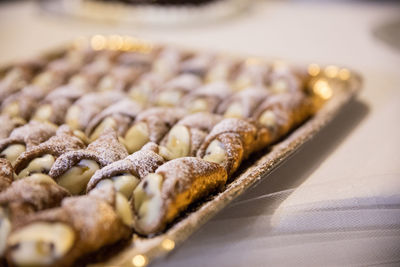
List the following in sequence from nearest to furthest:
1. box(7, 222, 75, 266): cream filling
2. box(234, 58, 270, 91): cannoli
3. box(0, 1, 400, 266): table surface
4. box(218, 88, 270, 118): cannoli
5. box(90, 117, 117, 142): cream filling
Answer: box(7, 222, 75, 266): cream filling → box(0, 1, 400, 266): table surface → box(90, 117, 117, 142): cream filling → box(218, 88, 270, 118): cannoli → box(234, 58, 270, 91): cannoli

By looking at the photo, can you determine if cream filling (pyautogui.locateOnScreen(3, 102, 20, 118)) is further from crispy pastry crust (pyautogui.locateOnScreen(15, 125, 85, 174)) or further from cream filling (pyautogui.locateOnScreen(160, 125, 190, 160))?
cream filling (pyautogui.locateOnScreen(160, 125, 190, 160))

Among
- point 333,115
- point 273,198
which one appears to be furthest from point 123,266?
point 333,115

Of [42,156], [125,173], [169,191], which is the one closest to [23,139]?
[42,156]

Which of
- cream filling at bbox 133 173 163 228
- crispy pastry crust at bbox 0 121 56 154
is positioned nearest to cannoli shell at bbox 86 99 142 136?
crispy pastry crust at bbox 0 121 56 154

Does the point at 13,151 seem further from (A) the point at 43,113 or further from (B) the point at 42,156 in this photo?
(A) the point at 43,113

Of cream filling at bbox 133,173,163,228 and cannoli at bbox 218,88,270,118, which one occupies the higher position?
cannoli at bbox 218,88,270,118

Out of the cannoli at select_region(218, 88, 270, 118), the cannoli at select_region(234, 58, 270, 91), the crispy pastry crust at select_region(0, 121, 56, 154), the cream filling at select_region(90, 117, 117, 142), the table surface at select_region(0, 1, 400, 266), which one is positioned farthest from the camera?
the cannoli at select_region(234, 58, 270, 91)

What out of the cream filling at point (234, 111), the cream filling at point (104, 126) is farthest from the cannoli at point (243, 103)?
the cream filling at point (104, 126)
